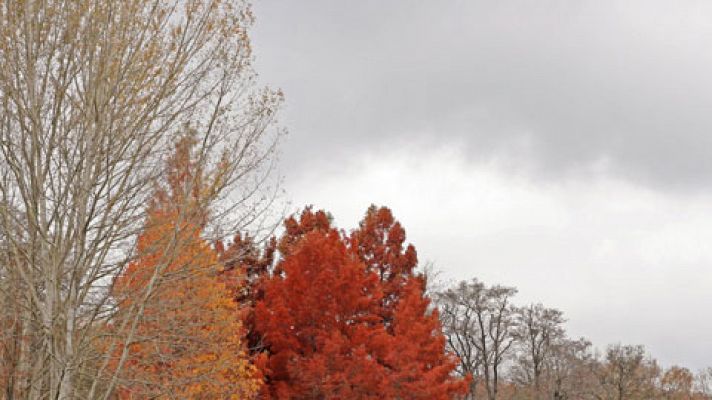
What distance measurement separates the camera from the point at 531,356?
187ft

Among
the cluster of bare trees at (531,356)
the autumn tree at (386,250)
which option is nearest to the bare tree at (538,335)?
the cluster of bare trees at (531,356)

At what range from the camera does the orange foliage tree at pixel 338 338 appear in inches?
958

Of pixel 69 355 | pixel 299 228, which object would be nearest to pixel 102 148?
pixel 69 355

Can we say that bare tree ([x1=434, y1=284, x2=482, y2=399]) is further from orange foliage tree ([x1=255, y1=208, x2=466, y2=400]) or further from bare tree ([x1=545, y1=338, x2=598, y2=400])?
orange foliage tree ([x1=255, y1=208, x2=466, y2=400])

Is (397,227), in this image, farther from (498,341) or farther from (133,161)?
(133,161)

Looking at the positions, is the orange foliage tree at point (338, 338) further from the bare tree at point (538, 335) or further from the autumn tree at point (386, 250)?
the bare tree at point (538, 335)

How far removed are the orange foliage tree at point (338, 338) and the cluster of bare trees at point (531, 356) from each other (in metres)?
23.5

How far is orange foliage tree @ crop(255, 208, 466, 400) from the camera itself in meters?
24.3

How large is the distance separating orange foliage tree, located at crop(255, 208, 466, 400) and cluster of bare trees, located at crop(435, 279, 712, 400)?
77.2 feet

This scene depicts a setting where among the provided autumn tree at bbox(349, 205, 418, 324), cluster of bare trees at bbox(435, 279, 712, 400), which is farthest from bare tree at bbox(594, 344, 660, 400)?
autumn tree at bbox(349, 205, 418, 324)

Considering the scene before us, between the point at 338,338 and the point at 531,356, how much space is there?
3645 centimetres

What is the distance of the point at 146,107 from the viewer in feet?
23.8

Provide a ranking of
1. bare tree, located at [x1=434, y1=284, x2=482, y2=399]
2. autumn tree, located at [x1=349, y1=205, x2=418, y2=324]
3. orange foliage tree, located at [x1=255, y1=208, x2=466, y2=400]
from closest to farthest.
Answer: orange foliage tree, located at [x1=255, y1=208, x2=466, y2=400]
autumn tree, located at [x1=349, y1=205, x2=418, y2=324]
bare tree, located at [x1=434, y1=284, x2=482, y2=399]

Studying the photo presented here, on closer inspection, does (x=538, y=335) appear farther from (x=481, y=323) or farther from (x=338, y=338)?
(x=338, y=338)
